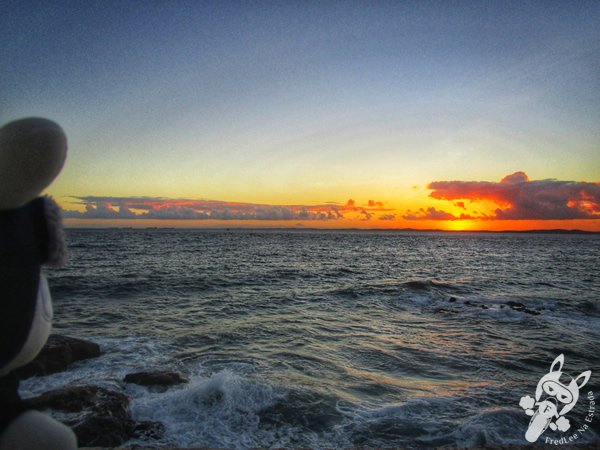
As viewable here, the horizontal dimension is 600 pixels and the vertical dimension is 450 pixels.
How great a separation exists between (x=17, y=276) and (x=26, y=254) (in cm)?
11

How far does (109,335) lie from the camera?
1033cm

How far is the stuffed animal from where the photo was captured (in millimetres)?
1687

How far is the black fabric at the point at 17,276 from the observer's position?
1678 mm

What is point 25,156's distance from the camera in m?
1.69

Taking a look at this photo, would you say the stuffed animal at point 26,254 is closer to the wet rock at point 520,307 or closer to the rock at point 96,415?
the rock at point 96,415

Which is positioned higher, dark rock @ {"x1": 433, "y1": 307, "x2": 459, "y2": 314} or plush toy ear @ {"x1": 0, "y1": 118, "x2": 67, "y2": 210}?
plush toy ear @ {"x1": 0, "y1": 118, "x2": 67, "y2": 210}

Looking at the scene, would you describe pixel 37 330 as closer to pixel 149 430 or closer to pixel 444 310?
pixel 149 430

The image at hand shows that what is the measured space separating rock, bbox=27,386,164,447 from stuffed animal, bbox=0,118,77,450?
320 centimetres

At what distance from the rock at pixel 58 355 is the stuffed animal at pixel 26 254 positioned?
6.32m

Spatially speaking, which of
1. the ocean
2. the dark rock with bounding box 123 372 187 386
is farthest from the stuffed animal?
the dark rock with bounding box 123 372 187 386

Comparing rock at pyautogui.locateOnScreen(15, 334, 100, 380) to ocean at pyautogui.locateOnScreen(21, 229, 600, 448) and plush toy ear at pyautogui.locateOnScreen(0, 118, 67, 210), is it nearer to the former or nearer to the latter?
ocean at pyautogui.locateOnScreen(21, 229, 600, 448)

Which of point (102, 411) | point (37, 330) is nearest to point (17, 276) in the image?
point (37, 330)

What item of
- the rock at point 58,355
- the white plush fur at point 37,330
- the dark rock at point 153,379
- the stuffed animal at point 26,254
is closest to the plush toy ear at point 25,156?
the stuffed animal at point 26,254

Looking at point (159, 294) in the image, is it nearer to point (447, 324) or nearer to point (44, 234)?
point (447, 324)
